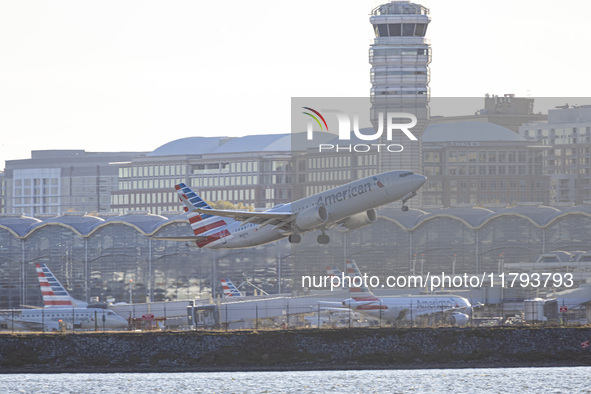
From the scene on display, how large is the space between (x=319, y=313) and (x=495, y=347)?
29.0 m

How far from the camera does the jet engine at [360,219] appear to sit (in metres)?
145

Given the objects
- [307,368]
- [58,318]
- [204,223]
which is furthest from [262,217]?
[58,318]

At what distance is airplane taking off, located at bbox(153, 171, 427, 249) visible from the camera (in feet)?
461

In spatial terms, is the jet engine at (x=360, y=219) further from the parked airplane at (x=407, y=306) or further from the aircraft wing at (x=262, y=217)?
the parked airplane at (x=407, y=306)

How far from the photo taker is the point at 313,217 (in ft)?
475

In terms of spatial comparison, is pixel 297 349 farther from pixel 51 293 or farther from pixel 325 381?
pixel 51 293

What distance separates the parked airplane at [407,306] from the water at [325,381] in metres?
28.1

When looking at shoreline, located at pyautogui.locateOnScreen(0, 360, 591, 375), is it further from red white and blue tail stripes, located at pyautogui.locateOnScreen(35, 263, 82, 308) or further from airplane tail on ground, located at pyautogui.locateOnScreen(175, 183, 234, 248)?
red white and blue tail stripes, located at pyautogui.locateOnScreen(35, 263, 82, 308)

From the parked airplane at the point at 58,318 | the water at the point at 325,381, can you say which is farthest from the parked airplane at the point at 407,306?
the parked airplane at the point at 58,318

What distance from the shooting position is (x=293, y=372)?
485 ft

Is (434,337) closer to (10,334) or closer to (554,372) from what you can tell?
(554,372)

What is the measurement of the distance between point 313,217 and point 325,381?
51.5 feet

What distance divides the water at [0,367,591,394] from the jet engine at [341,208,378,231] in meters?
14.4

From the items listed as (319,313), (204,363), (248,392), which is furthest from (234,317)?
(248,392)
